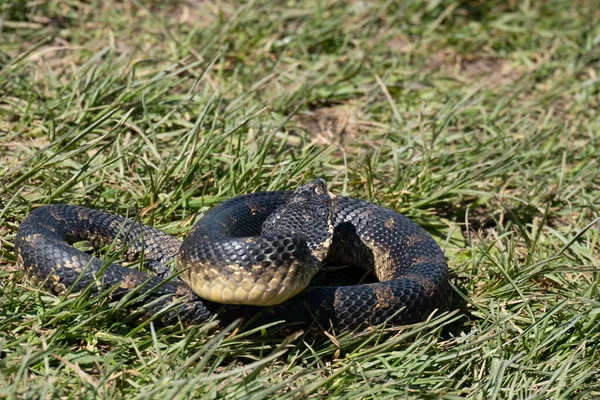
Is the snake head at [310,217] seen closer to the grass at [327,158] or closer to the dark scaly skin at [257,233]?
the dark scaly skin at [257,233]

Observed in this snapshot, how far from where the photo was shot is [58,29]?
8711 millimetres

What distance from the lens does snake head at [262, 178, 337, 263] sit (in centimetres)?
517

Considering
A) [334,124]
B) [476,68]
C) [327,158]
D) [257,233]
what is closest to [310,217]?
[257,233]

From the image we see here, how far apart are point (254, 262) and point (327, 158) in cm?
279

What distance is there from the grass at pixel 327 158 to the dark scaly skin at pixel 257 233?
0.16 m

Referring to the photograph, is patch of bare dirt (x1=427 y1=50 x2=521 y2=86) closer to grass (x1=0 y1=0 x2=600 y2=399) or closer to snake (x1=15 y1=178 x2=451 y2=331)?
grass (x1=0 y1=0 x2=600 y2=399)

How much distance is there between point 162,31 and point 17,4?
1.59 metres

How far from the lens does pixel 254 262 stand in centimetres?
454

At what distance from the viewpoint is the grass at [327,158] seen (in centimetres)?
464

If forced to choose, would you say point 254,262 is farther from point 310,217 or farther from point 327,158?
point 327,158

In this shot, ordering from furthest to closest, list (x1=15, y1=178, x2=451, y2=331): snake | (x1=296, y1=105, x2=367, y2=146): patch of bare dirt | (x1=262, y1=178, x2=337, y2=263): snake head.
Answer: (x1=296, y1=105, x2=367, y2=146): patch of bare dirt, (x1=262, y1=178, x2=337, y2=263): snake head, (x1=15, y1=178, x2=451, y2=331): snake

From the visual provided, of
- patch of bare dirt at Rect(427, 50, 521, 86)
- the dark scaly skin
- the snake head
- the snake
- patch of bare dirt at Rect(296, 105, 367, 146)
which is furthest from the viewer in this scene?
patch of bare dirt at Rect(427, 50, 521, 86)

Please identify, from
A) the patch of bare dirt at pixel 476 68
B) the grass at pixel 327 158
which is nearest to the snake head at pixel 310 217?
the grass at pixel 327 158

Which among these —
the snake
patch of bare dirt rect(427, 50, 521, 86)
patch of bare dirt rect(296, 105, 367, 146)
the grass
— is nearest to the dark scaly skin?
the snake
